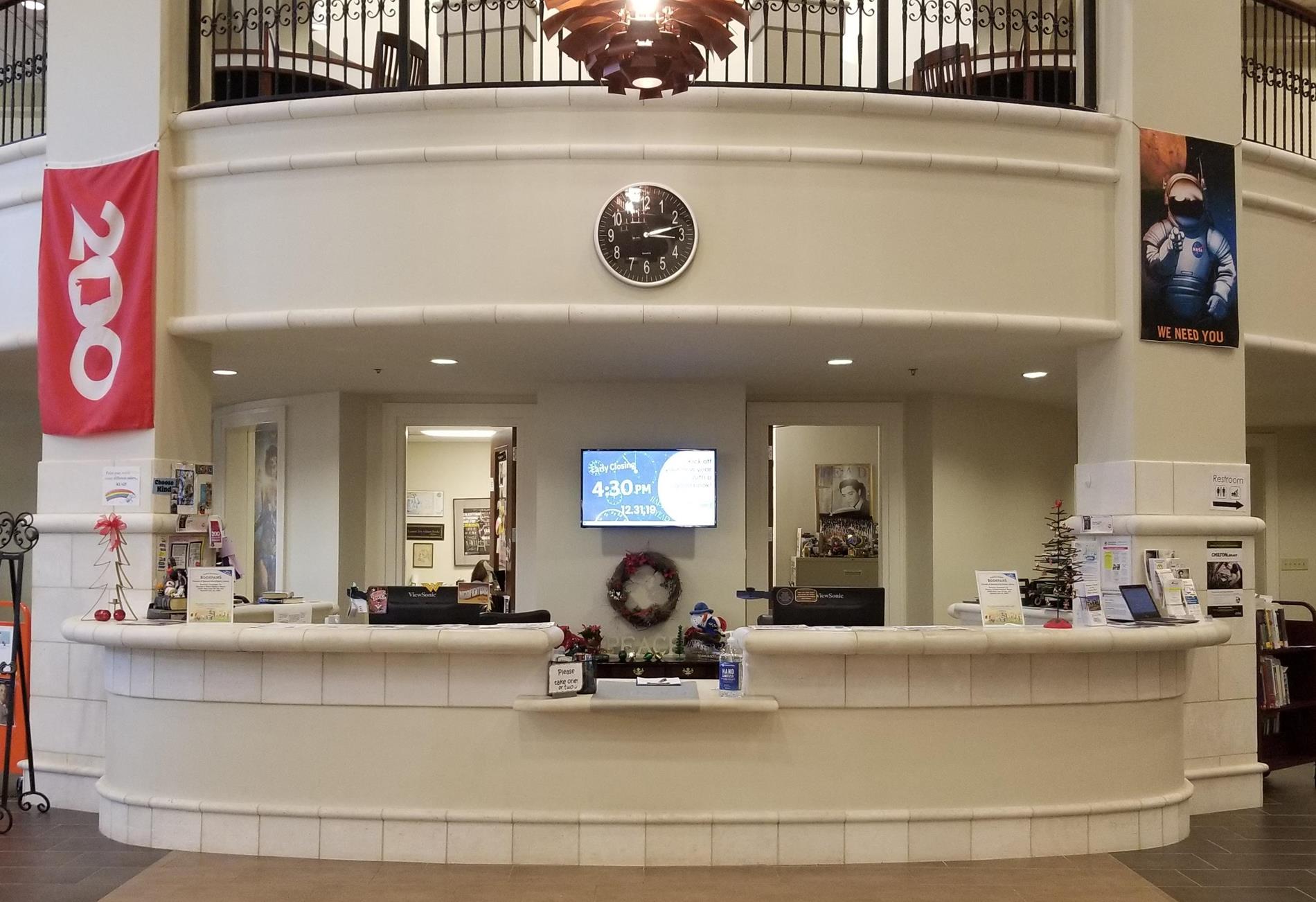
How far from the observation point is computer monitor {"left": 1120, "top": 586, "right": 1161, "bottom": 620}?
5809mm

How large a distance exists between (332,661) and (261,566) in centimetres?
489

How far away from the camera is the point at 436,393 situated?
938 centimetres

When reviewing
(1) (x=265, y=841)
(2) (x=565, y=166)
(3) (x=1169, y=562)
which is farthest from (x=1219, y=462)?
(1) (x=265, y=841)

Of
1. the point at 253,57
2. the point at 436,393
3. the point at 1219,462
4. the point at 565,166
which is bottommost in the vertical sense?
the point at 1219,462

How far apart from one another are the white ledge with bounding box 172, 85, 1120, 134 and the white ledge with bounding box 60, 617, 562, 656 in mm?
2583

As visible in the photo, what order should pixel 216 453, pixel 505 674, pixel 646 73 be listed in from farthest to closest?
pixel 216 453 → pixel 505 674 → pixel 646 73

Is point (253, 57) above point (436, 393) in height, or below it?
above

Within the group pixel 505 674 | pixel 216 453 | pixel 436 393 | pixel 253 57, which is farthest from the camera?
pixel 216 453

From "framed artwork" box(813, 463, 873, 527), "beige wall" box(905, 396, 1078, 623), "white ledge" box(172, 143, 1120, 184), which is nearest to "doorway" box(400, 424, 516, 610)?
"framed artwork" box(813, 463, 873, 527)

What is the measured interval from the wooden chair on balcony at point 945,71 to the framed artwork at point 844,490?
5.09m

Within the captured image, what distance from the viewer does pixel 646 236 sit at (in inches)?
229

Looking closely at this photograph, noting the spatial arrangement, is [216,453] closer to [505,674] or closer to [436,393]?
[436,393]

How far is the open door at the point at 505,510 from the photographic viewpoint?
376 inches

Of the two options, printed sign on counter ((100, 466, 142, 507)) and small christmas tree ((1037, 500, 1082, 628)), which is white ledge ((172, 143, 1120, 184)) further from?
small christmas tree ((1037, 500, 1082, 628))
